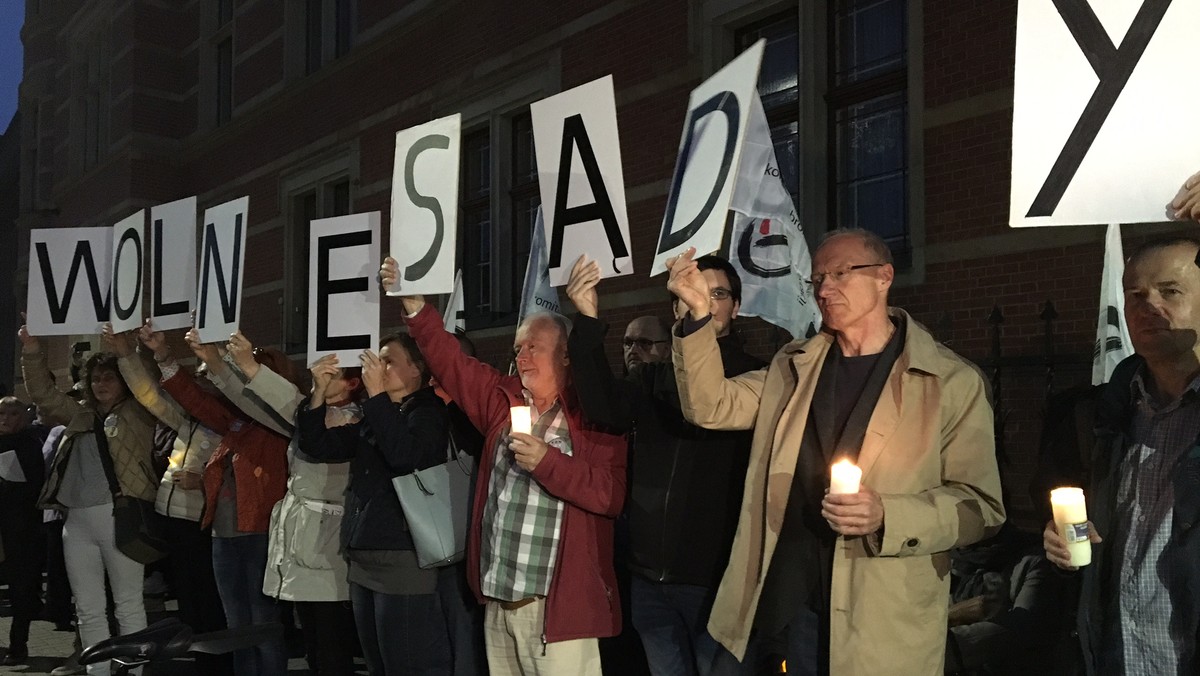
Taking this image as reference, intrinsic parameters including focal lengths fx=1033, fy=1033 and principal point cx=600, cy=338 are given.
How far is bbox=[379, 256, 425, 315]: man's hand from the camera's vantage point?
388 cm

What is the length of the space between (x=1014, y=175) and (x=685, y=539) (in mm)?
1424

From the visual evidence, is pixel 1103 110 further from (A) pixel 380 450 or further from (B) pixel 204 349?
(B) pixel 204 349

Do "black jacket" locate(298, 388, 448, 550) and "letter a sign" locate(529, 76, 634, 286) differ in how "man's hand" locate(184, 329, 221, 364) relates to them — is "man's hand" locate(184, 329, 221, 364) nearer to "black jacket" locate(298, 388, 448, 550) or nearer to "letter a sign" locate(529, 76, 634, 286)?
"black jacket" locate(298, 388, 448, 550)

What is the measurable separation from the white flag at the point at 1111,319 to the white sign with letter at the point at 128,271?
4584 mm

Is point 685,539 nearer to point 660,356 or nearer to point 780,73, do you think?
point 660,356

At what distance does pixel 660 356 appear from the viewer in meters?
4.18

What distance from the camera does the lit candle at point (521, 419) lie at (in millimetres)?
3051

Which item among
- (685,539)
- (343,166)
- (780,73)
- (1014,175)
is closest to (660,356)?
(685,539)

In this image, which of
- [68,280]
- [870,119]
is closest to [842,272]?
[870,119]

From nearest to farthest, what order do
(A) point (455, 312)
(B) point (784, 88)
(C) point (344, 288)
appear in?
(C) point (344, 288) < (A) point (455, 312) < (B) point (784, 88)

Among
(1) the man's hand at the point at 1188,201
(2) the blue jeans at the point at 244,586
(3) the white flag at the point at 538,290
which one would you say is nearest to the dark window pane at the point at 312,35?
(3) the white flag at the point at 538,290

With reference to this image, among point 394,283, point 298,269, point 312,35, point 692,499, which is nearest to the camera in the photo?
point 692,499

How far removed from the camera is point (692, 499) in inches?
126

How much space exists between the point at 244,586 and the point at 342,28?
10245 mm
